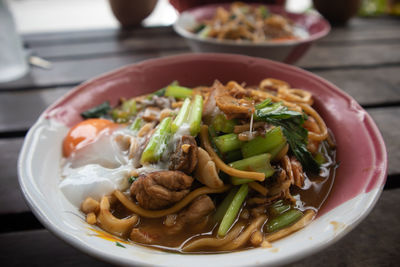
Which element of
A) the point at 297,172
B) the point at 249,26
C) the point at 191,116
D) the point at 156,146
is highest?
the point at 249,26

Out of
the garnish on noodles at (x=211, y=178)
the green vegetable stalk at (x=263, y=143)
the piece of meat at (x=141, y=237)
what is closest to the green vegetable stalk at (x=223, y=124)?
the garnish on noodles at (x=211, y=178)

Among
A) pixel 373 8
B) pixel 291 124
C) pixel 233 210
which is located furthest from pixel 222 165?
pixel 373 8

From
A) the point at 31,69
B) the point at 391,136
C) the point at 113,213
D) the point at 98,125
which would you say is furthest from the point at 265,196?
the point at 31,69

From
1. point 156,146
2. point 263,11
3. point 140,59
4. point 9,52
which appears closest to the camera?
point 156,146

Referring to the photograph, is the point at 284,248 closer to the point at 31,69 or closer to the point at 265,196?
the point at 265,196

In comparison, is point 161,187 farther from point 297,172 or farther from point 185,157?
point 297,172
